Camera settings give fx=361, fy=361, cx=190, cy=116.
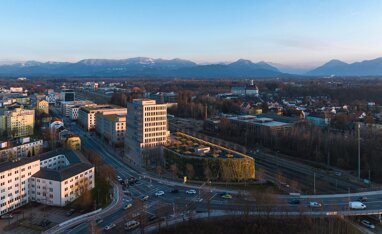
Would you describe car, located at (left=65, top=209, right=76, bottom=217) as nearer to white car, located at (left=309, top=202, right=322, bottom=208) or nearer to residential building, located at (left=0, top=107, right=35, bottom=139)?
white car, located at (left=309, top=202, right=322, bottom=208)

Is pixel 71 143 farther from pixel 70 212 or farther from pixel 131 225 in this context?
pixel 131 225

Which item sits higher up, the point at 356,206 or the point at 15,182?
the point at 15,182

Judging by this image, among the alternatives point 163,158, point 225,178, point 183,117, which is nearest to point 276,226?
point 225,178

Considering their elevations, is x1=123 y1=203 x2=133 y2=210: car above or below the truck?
below


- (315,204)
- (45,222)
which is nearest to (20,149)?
(45,222)

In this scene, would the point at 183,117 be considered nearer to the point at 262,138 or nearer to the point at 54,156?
the point at 262,138

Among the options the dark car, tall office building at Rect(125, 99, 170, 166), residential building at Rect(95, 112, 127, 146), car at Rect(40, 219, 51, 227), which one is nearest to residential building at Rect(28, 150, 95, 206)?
the dark car
